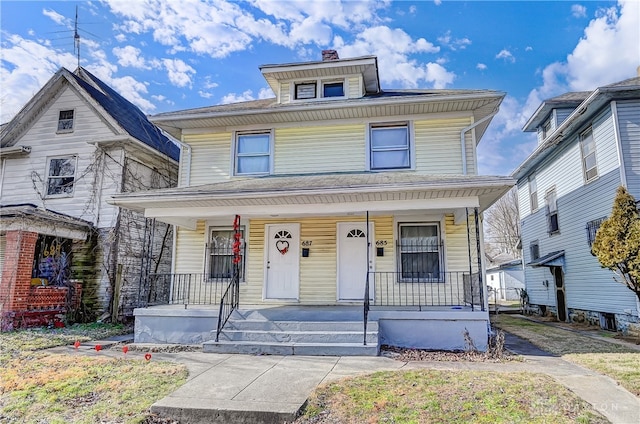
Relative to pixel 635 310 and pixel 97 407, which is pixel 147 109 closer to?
pixel 97 407

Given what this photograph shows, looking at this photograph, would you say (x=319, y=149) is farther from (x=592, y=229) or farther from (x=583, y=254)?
(x=583, y=254)

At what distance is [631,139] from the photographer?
1013 centimetres

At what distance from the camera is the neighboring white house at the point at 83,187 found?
1141 cm

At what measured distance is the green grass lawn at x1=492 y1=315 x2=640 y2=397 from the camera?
5.51 m

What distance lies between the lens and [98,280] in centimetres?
1171

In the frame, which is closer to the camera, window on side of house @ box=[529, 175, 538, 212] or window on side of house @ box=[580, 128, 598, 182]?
window on side of house @ box=[580, 128, 598, 182]

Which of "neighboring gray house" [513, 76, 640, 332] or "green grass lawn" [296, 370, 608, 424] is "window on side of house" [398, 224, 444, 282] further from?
"neighboring gray house" [513, 76, 640, 332]

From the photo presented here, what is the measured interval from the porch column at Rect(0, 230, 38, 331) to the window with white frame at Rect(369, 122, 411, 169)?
9.25m

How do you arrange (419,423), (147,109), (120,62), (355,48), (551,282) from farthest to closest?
(147,109) < (551,282) < (120,62) < (355,48) < (419,423)

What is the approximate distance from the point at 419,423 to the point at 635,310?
30.5 ft

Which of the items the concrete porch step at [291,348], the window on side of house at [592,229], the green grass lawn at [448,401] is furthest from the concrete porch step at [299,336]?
the window on side of house at [592,229]

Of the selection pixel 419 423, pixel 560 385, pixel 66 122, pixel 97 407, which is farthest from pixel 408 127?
pixel 66 122

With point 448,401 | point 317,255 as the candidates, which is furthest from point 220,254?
point 448,401

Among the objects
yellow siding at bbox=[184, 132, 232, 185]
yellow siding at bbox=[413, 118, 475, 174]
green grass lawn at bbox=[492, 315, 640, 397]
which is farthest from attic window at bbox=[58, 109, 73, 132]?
green grass lawn at bbox=[492, 315, 640, 397]
